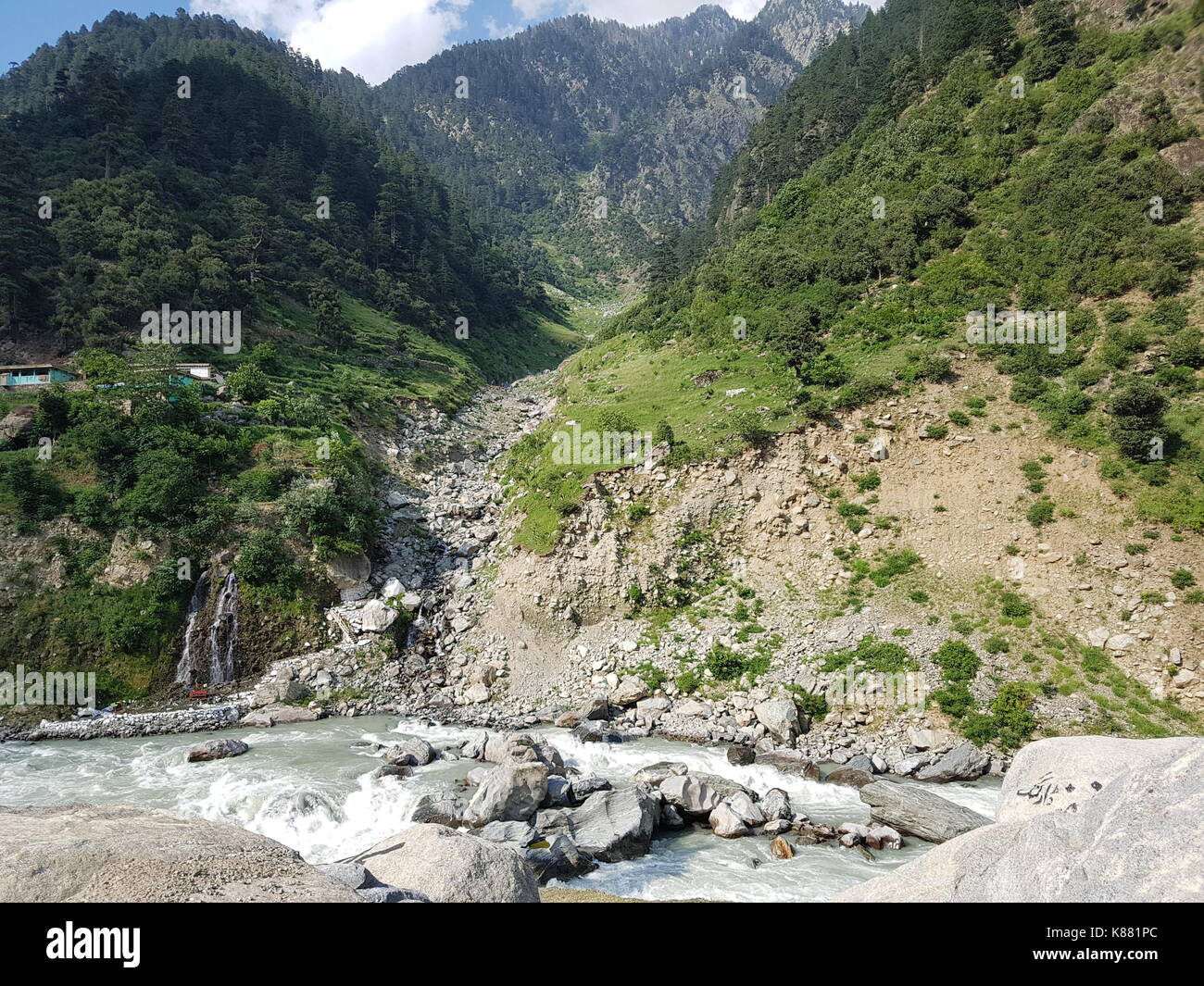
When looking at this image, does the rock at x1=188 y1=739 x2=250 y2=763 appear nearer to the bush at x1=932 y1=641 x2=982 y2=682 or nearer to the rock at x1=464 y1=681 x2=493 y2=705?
the rock at x1=464 y1=681 x2=493 y2=705

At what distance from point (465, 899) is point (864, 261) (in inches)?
2124

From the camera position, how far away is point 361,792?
2009 centimetres

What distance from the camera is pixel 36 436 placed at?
111 ft

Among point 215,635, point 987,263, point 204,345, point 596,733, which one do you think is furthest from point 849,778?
point 204,345

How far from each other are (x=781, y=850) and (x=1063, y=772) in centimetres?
935

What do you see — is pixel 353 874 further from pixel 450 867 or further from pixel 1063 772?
pixel 1063 772

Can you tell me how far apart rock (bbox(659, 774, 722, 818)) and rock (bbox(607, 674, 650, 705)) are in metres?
7.98

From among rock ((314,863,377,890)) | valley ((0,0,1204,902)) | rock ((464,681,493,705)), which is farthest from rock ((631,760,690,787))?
rock ((314,863,377,890))

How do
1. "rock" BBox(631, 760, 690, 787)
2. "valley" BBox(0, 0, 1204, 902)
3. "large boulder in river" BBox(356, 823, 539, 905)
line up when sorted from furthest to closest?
"rock" BBox(631, 760, 690, 787)
"valley" BBox(0, 0, 1204, 902)
"large boulder in river" BBox(356, 823, 539, 905)

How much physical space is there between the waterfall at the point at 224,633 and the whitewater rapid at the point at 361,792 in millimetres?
4810

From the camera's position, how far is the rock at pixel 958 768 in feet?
72.4

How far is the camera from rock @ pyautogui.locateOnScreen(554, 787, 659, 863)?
16875 mm

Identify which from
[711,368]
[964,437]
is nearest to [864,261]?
[711,368]
